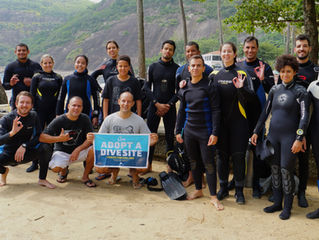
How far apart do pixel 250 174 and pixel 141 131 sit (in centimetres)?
179

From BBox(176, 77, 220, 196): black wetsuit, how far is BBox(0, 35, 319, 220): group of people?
0.04 ft

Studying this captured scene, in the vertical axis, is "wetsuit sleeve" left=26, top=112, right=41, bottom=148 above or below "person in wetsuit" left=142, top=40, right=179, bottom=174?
below

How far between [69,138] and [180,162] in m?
1.85

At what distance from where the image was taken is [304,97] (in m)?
3.65

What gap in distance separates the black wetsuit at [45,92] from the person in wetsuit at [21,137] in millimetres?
831

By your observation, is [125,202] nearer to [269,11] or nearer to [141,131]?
[141,131]

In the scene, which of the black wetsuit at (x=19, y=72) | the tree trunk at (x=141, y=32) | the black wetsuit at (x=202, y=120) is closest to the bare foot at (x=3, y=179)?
the black wetsuit at (x=19, y=72)

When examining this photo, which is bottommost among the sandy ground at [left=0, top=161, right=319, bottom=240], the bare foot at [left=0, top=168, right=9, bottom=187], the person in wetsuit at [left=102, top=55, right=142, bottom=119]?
the sandy ground at [left=0, top=161, right=319, bottom=240]

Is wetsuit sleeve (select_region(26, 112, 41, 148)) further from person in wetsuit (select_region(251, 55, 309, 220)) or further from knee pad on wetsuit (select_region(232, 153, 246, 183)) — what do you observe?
person in wetsuit (select_region(251, 55, 309, 220))

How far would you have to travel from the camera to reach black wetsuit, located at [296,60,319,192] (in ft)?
13.4

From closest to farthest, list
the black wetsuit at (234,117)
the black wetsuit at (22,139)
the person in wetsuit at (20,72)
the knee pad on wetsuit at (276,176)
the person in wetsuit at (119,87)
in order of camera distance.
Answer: the knee pad on wetsuit at (276,176), the black wetsuit at (234,117), the black wetsuit at (22,139), the person in wetsuit at (119,87), the person in wetsuit at (20,72)

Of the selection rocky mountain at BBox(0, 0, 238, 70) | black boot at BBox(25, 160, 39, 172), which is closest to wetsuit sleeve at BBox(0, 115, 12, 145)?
black boot at BBox(25, 160, 39, 172)

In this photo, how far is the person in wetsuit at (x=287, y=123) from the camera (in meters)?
3.65

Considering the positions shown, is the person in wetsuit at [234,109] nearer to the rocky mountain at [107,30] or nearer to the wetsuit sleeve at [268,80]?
the wetsuit sleeve at [268,80]
